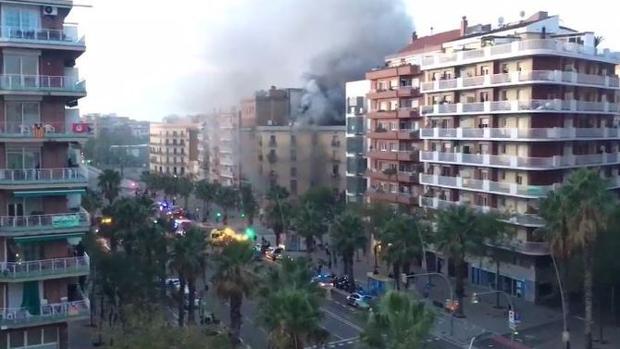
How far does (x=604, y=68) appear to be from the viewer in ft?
197

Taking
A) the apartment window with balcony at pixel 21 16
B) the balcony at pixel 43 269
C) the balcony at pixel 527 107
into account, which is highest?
the apartment window with balcony at pixel 21 16

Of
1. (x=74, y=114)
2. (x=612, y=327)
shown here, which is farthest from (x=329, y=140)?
(x=74, y=114)

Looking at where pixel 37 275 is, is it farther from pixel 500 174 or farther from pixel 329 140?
pixel 329 140

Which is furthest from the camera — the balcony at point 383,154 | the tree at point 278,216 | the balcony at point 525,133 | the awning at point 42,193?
the tree at point 278,216

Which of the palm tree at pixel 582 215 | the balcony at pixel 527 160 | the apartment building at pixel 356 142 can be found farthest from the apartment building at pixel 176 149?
the palm tree at pixel 582 215

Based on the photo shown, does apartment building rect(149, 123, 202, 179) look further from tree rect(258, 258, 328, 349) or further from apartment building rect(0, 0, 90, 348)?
tree rect(258, 258, 328, 349)

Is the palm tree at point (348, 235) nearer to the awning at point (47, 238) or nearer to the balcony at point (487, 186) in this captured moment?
the balcony at point (487, 186)

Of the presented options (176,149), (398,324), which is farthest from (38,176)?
(176,149)

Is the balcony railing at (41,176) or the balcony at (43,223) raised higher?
the balcony railing at (41,176)

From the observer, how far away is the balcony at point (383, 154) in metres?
71.3

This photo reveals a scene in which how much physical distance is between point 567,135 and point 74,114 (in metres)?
36.2

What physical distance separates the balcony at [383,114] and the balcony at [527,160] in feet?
29.0

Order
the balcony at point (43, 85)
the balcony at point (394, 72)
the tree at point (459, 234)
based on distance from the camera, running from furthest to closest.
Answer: the balcony at point (394, 72) → the tree at point (459, 234) → the balcony at point (43, 85)

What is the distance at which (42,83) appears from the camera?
33656 mm
